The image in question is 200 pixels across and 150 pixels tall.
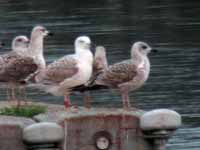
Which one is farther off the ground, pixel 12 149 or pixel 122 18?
pixel 122 18

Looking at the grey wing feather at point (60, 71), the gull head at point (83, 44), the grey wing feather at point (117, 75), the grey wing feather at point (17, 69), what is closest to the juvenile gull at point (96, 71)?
the grey wing feather at point (117, 75)

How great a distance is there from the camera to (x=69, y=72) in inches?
507

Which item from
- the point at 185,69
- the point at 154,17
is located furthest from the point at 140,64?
the point at 154,17

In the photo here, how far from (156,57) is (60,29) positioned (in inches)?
253

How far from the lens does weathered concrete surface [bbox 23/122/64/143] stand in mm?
10891

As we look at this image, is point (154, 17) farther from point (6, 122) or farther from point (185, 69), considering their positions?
point (6, 122)

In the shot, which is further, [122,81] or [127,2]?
[127,2]

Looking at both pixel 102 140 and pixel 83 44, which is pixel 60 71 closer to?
pixel 83 44

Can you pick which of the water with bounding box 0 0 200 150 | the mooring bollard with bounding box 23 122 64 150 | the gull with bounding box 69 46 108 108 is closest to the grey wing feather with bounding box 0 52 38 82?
the gull with bounding box 69 46 108 108

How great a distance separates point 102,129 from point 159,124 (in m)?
0.61

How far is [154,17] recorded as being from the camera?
107 feet

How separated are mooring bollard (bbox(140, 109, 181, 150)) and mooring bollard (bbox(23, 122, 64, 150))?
1.06 metres

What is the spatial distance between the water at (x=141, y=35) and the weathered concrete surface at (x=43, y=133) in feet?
14.6

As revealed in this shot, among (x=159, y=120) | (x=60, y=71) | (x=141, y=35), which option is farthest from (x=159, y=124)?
(x=141, y=35)
